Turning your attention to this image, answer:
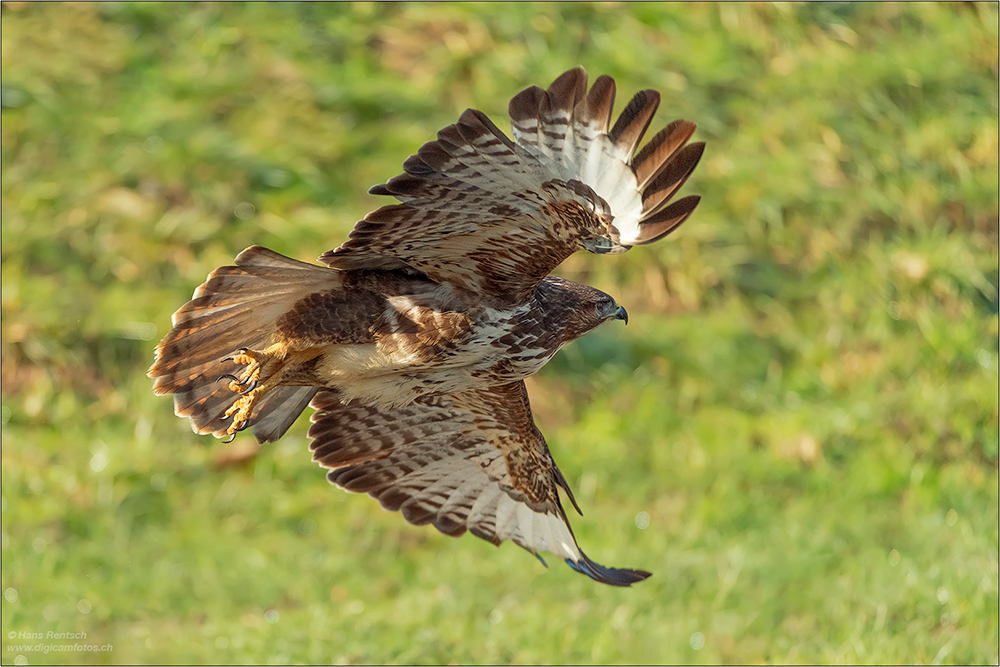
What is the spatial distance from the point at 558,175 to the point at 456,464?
195cm

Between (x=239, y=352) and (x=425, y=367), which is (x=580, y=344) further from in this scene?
(x=239, y=352)

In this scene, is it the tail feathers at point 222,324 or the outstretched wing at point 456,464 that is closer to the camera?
the tail feathers at point 222,324

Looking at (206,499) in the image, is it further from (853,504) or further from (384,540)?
(853,504)

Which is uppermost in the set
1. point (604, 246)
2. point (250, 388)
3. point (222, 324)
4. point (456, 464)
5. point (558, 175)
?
point (558, 175)

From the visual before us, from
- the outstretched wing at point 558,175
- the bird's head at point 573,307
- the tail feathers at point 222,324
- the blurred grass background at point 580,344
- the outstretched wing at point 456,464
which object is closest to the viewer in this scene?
the outstretched wing at point 558,175

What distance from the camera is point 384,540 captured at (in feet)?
22.7

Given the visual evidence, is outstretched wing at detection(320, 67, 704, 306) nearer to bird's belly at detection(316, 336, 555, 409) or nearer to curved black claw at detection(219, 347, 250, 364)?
bird's belly at detection(316, 336, 555, 409)

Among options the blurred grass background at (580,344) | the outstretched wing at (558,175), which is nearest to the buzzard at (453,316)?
the outstretched wing at (558,175)

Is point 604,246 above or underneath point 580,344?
above

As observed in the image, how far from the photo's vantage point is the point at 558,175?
149 inches

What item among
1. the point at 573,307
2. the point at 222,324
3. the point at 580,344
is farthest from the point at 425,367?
the point at 580,344

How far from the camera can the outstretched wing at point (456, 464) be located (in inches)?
201

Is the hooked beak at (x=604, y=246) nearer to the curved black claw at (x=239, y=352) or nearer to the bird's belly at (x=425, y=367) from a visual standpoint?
the bird's belly at (x=425, y=367)

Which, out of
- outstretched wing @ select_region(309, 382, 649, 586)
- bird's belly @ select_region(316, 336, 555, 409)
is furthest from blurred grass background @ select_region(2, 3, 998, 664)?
bird's belly @ select_region(316, 336, 555, 409)
